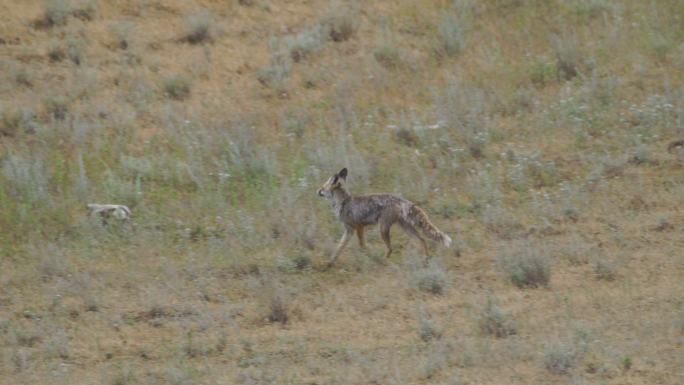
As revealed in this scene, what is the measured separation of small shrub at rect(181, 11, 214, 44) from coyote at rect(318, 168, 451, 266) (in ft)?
20.1

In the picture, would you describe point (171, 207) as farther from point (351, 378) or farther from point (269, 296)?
point (351, 378)

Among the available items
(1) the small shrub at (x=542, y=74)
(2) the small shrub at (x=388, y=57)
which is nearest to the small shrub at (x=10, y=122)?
(2) the small shrub at (x=388, y=57)

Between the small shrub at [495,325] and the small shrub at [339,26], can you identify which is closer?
the small shrub at [495,325]

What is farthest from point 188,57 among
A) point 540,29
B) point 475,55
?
point 540,29

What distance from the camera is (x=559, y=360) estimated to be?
980cm

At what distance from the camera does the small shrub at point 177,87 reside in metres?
17.0

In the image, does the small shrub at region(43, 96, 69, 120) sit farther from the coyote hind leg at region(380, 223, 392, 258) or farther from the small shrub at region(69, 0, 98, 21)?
the coyote hind leg at region(380, 223, 392, 258)

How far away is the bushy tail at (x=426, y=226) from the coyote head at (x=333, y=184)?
3.06 feet

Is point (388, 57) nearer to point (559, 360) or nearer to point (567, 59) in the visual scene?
point (567, 59)

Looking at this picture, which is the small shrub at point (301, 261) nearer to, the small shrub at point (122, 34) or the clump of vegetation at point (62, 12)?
the small shrub at point (122, 34)

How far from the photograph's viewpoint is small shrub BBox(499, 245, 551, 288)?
11820mm

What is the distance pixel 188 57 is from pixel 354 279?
6889 millimetres

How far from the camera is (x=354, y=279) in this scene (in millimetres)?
12312

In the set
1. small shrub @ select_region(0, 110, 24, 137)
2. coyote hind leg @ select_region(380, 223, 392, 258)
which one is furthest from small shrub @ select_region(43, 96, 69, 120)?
coyote hind leg @ select_region(380, 223, 392, 258)
